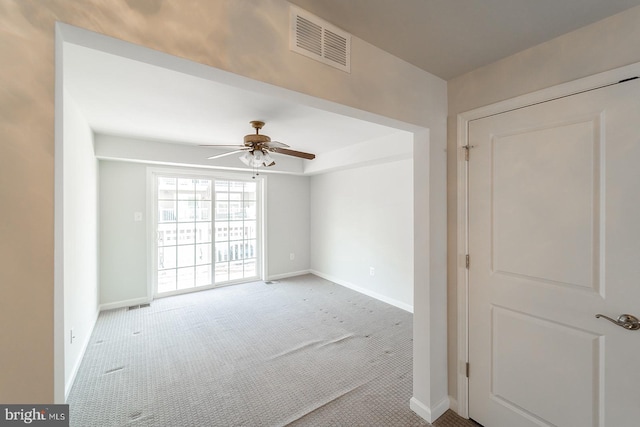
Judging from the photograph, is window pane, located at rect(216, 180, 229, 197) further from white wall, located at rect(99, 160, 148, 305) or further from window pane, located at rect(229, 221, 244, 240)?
white wall, located at rect(99, 160, 148, 305)

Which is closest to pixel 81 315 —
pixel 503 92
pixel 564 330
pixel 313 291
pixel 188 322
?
pixel 188 322

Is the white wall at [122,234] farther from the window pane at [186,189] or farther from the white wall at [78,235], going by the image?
the window pane at [186,189]

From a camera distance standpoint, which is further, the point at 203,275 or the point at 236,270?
the point at 236,270

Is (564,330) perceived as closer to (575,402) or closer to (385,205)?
(575,402)

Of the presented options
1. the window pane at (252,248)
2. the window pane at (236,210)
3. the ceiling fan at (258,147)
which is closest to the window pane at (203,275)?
the window pane at (252,248)

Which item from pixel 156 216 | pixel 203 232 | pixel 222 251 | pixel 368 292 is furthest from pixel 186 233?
pixel 368 292

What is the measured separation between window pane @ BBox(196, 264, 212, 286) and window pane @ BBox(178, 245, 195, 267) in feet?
0.61

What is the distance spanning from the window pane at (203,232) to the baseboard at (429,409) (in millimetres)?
4085

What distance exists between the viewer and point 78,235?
259 cm

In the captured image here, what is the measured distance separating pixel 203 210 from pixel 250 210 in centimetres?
91

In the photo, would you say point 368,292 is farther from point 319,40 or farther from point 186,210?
point 319,40

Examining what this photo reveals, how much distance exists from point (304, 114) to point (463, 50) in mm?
1568

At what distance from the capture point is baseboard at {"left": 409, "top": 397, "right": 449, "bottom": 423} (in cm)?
181

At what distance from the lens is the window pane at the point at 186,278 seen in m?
4.52
